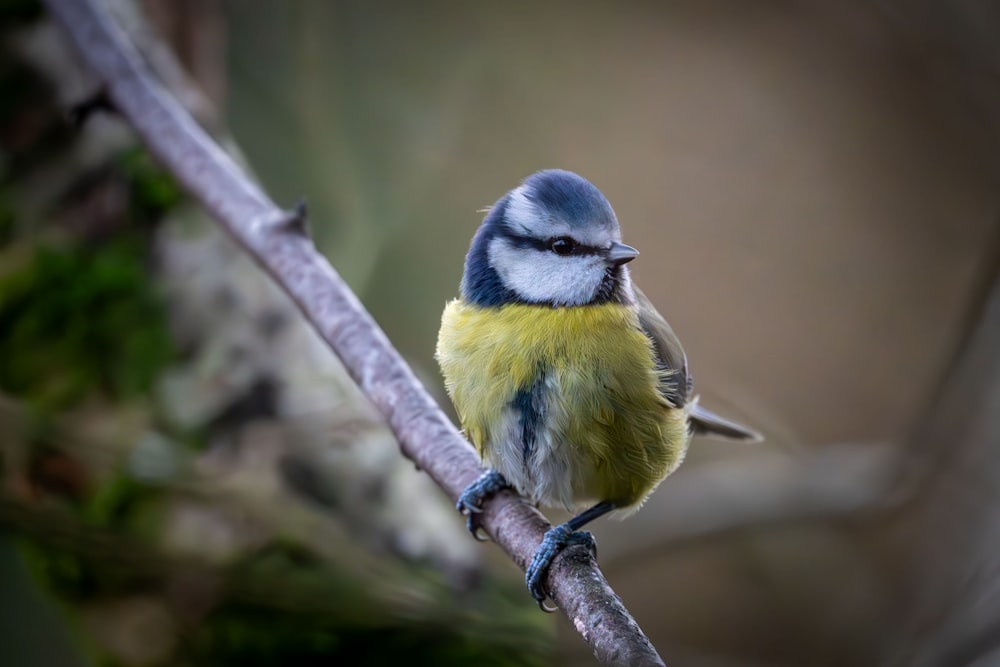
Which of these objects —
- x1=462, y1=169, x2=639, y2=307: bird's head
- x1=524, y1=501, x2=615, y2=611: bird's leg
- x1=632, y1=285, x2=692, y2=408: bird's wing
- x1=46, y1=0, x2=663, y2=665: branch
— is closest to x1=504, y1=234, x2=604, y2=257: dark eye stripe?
x1=462, y1=169, x2=639, y2=307: bird's head

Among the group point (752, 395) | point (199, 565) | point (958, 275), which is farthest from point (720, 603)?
point (199, 565)

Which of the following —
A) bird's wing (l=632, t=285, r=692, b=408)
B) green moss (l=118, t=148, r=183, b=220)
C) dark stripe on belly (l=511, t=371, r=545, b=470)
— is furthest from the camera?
green moss (l=118, t=148, r=183, b=220)

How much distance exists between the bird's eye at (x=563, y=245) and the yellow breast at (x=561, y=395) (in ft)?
0.29

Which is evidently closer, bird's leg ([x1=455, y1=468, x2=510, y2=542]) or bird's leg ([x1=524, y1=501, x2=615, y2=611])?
bird's leg ([x1=524, y1=501, x2=615, y2=611])

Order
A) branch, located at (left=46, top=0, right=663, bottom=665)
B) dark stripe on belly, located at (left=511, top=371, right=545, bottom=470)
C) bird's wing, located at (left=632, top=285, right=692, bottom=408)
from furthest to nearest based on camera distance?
bird's wing, located at (left=632, top=285, right=692, bottom=408) → dark stripe on belly, located at (left=511, top=371, right=545, bottom=470) → branch, located at (left=46, top=0, right=663, bottom=665)

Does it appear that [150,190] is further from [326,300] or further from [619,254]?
[619,254]

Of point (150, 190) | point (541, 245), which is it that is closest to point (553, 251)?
point (541, 245)

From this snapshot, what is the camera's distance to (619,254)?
1.30 m

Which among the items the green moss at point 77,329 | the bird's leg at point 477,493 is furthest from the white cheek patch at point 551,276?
the green moss at point 77,329

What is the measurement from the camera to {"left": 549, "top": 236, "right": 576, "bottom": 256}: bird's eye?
1.32 metres

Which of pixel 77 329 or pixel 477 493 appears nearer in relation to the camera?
pixel 477 493

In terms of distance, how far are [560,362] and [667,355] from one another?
212 mm

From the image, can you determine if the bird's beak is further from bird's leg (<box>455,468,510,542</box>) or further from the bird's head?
bird's leg (<box>455,468,510,542</box>)

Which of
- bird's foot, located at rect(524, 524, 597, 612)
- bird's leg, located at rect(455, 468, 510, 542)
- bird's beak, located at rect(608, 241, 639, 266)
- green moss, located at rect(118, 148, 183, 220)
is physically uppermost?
green moss, located at rect(118, 148, 183, 220)
